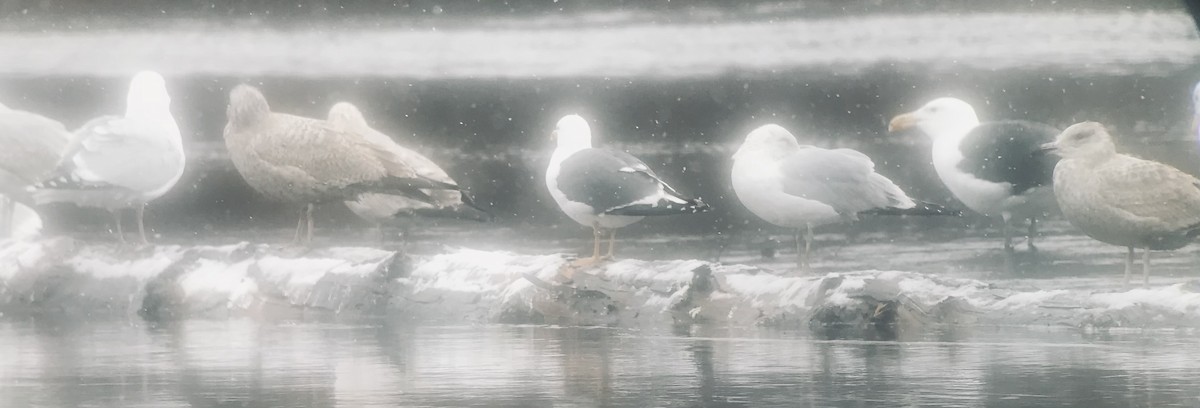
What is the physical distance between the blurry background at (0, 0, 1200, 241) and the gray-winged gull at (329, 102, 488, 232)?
84 mm

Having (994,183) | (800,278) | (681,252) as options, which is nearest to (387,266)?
(681,252)

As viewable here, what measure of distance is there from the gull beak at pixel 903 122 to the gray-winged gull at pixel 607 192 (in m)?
0.83

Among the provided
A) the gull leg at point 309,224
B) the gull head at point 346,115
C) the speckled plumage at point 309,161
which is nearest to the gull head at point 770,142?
the speckled plumage at point 309,161

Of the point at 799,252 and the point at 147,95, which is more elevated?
the point at 147,95

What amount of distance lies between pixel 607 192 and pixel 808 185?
0.75 metres

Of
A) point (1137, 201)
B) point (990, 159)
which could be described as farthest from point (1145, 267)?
point (990, 159)

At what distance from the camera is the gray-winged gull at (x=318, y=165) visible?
217 inches

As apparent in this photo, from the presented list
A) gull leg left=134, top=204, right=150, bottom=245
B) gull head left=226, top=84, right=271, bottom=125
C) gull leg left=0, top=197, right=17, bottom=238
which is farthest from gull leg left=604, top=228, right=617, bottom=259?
gull leg left=0, top=197, right=17, bottom=238

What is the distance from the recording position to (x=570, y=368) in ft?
14.4

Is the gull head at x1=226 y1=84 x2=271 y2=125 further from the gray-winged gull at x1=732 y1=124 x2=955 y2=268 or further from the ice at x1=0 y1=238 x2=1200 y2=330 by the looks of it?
the gray-winged gull at x1=732 y1=124 x2=955 y2=268

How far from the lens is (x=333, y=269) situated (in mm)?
5449

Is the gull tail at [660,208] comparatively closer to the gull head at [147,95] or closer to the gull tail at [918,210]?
the gull tail at [918,210]

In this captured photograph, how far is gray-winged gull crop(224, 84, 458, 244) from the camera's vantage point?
550cm

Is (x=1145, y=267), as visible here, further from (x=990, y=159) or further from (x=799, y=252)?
(x=799, y=252)
